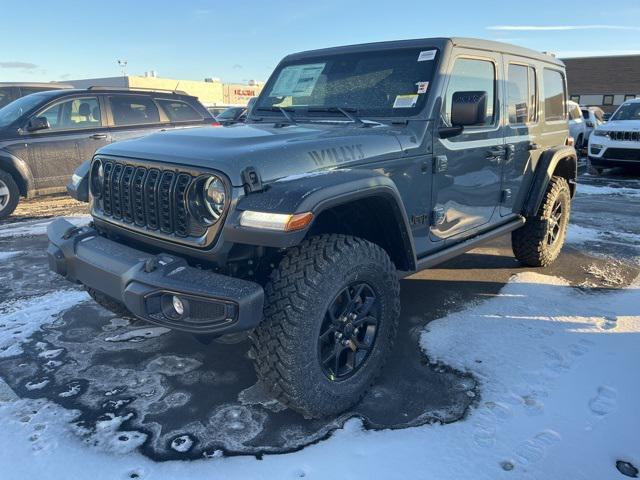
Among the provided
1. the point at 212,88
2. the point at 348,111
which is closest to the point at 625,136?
the point at 348,111

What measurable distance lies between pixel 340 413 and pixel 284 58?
2965 mm

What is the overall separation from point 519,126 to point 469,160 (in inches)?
37.6

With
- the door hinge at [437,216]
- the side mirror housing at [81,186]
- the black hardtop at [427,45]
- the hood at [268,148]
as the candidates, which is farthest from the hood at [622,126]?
the side mirror housing at [81,186]

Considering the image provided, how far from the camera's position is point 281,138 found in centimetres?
283

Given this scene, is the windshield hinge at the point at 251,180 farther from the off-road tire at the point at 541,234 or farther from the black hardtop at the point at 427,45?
the off-road tire at the point at 541,234

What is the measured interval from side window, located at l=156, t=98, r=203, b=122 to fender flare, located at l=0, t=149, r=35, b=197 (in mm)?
2310

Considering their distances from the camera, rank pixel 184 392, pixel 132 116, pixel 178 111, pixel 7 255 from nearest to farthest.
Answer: pixel 184 392 → pixel 7 255 → pixel 132 116 → pixel 178 111

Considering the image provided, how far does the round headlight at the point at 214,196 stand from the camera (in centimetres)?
241

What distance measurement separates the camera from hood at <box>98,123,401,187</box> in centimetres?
244

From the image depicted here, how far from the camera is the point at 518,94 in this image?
4242 millimetres

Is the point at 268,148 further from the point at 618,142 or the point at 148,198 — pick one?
the point at 618,142

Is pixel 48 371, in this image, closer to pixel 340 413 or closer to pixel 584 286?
pixel 340 413

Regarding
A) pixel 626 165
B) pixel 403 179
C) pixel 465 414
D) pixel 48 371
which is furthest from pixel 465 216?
pixel 626 165

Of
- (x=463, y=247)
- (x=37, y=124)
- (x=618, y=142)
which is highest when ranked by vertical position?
(x=37, y=124)
